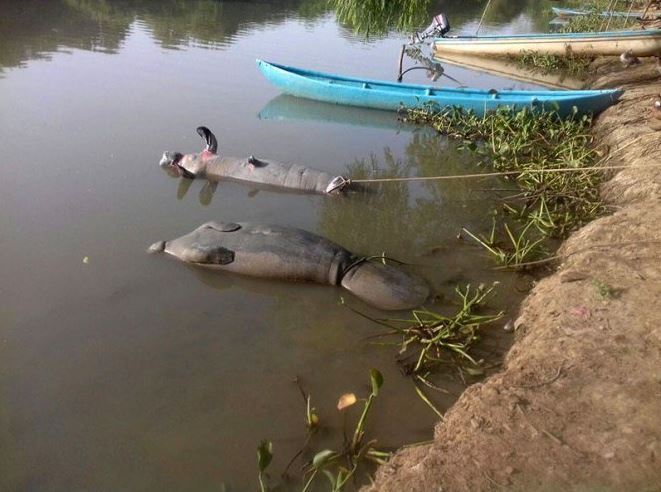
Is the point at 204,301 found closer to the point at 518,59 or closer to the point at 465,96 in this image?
the point at 465,96

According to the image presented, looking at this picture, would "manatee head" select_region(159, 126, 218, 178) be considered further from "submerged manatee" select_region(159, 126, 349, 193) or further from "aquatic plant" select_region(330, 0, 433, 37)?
"aquatic plant" select_region(330, 0, 433, 37)

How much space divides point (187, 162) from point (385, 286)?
14.8ft

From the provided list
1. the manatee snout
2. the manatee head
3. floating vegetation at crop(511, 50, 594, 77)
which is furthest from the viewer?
floating vegetation at crop(511, 50, 594, 77)

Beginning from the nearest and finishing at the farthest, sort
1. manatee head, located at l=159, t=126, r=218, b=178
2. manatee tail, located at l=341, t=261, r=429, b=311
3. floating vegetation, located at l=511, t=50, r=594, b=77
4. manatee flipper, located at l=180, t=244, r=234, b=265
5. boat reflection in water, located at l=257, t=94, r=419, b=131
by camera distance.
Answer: manatee tail, located at l=341, t=261, r=429, b=311 → manatee flipper, located at l=180, t=244, r=234, b=265 → manatee head, located at l=159, t=126, r=218, b=178 → boat reflection in water, located at l=257, t=94, r=419, b=131 → floating vegetation, located at l=511, t=50, r=594, b=77

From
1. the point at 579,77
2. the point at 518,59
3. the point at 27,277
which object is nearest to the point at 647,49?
the point at 579,77

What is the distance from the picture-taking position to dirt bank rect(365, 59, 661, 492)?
9.96 ft

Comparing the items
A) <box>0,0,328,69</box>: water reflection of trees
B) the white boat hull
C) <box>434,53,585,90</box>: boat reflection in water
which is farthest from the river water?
the white boat hull

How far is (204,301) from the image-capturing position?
213 inches

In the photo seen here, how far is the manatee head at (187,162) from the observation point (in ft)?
27.4

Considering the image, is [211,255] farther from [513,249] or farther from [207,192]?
[513,249]

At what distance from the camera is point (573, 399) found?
3537 millimetres

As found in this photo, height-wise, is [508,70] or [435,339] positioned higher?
[508,70]

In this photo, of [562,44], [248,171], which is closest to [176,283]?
[248,171]

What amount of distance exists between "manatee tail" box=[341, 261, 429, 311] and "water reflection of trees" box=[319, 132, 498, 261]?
0.71 metres
